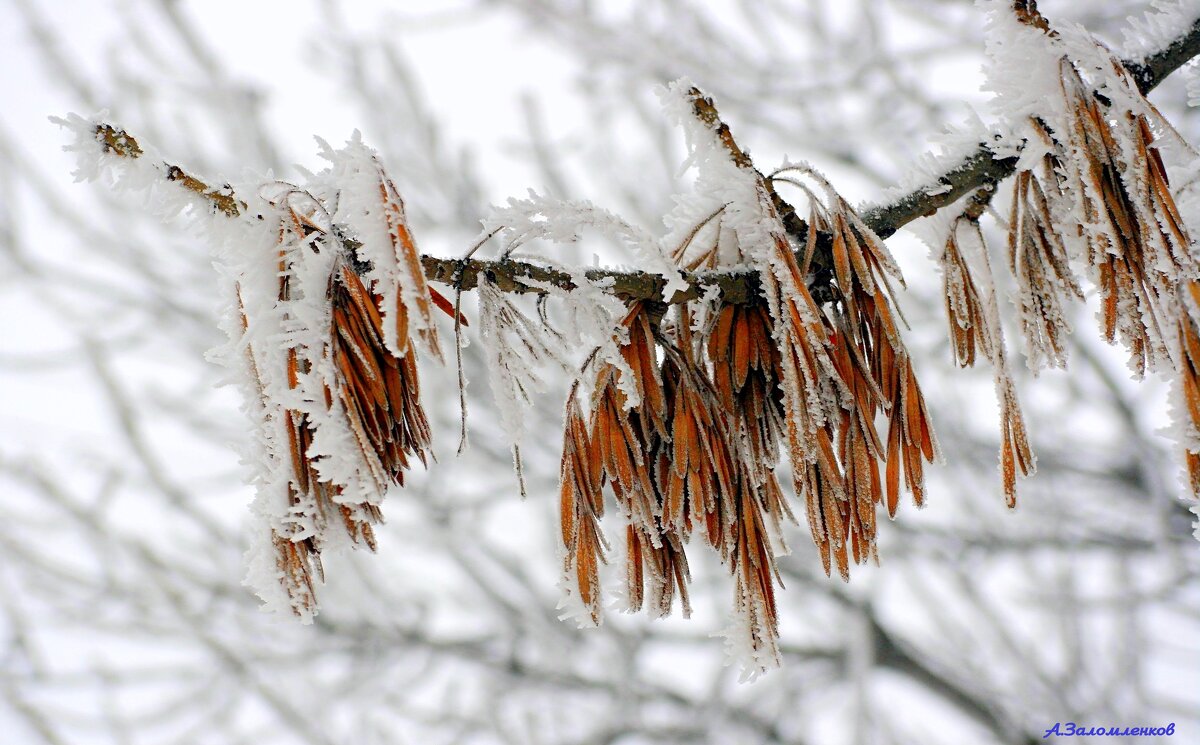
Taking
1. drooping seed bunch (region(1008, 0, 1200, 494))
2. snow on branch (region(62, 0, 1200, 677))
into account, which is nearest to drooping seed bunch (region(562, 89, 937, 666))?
snow on branch (region(62, 0, 1200, 677))

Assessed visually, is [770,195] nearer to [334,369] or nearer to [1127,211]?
[1127,211]

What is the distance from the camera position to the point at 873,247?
0.80 meters

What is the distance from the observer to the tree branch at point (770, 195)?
667 millimetres

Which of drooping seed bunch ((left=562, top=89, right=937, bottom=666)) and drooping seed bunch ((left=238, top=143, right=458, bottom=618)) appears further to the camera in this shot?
drooping seed bunch ((left=562, top=89, right=937, bottom=666))

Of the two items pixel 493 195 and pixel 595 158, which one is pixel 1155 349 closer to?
pixel 595 158

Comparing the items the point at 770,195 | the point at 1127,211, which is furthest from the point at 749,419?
the point at 1127,211

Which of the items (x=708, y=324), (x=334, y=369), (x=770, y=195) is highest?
(x=770, y=195)

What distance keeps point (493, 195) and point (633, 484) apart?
4966mm

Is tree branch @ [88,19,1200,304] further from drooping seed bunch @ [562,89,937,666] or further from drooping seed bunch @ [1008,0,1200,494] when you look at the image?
drooping seed bunch @ [1008,0,1200,494]

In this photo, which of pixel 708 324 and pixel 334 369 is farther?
pixel 708 324

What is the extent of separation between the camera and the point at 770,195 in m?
0.80

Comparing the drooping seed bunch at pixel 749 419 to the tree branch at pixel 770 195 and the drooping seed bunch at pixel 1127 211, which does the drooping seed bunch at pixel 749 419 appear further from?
the drooping seed bunch at pixel 1127 211

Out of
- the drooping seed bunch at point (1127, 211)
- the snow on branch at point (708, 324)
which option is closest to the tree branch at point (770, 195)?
the snow on branch at point (708, 324)

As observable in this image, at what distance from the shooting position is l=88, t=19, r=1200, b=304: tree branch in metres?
0.67
